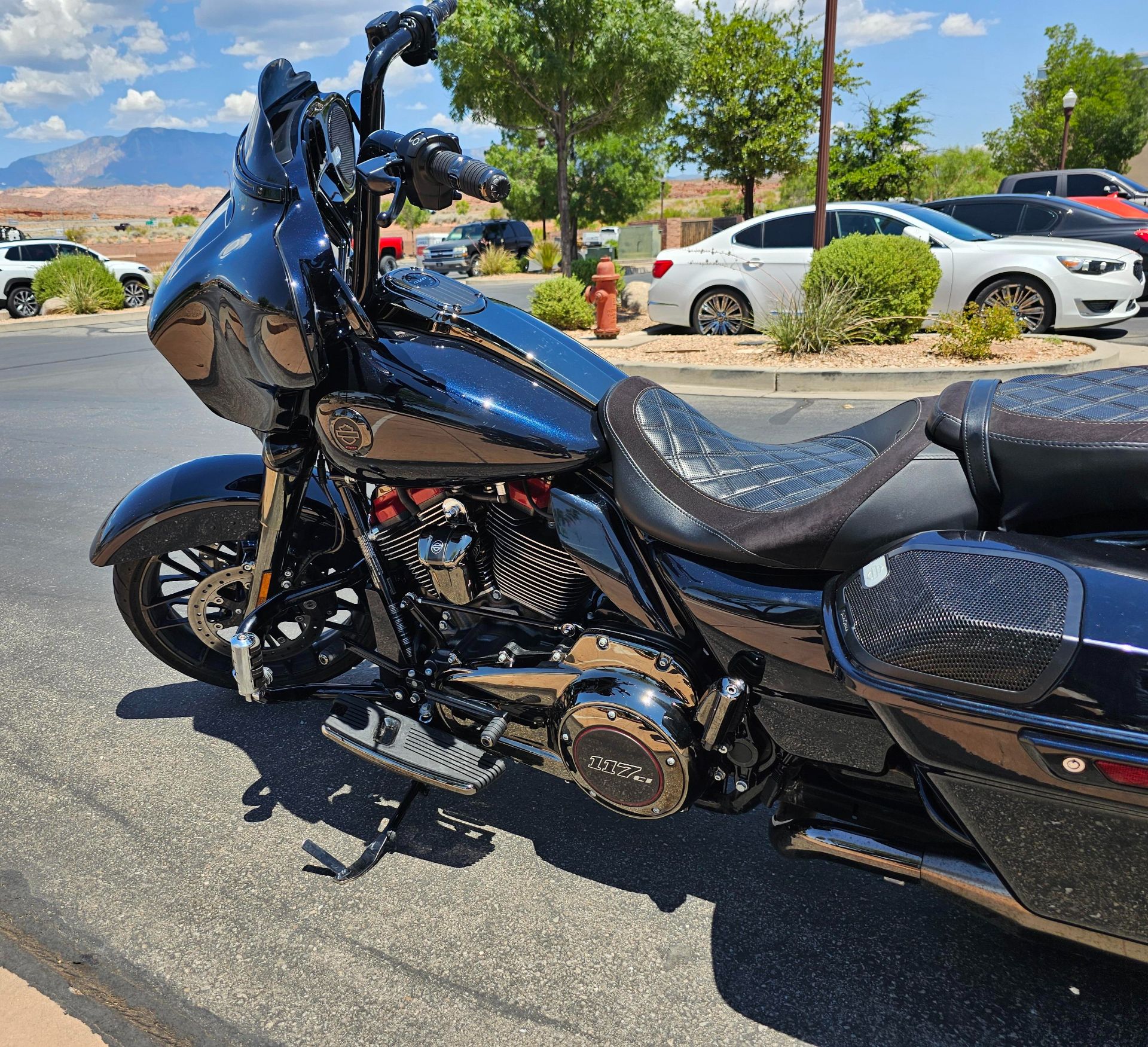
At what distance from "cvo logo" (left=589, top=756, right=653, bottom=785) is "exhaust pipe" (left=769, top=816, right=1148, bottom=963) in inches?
12.0

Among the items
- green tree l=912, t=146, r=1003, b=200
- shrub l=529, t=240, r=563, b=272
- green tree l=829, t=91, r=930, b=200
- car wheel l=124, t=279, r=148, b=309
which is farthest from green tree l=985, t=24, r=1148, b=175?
car wheel l=124, t=279, r=148, b=309

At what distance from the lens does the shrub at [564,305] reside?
35.4 ft

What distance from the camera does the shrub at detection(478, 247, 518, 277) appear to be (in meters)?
24.1

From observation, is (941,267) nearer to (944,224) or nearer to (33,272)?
(944,224)

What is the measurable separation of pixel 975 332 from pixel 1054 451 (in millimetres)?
6730

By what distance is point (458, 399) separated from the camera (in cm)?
201

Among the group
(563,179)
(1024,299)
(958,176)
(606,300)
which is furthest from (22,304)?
(958,176)

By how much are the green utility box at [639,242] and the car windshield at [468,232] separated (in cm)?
635

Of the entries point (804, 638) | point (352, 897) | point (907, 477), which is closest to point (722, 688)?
point (804, 638)

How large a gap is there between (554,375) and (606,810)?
50.4 inches

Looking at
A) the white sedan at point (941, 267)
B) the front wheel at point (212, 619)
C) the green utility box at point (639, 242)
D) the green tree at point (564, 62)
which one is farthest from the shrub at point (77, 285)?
the green utility box at point (639, 242)

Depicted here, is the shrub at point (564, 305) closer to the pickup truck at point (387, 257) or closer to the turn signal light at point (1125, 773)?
the pickup truck at point (387, 257)

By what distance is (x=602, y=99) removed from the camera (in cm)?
1778

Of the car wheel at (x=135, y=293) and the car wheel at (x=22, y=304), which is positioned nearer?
the car wheel at (x=22, y=304)
